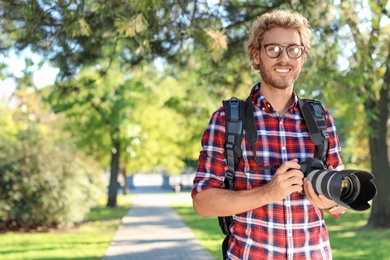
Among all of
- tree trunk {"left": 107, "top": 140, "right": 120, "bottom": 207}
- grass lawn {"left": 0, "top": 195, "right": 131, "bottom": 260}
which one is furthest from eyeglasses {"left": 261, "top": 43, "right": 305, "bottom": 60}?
tree trunk {"left": 107, "top": 140, "right": 120, "bottom": 207}

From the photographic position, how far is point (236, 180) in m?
2.53

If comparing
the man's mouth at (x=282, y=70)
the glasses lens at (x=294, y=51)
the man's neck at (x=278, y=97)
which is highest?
the glasses lens at (x=294, y=51)

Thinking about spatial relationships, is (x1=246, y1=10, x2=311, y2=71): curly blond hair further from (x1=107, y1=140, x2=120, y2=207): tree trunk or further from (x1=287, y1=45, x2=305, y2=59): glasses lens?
(x1=107, y1=140, x2=120, y2=207): tree trunk

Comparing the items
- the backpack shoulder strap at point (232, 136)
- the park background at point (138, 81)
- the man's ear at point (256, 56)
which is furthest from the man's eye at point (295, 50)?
the park background at point (138, 81)

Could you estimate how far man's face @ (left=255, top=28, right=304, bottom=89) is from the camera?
8.29ft

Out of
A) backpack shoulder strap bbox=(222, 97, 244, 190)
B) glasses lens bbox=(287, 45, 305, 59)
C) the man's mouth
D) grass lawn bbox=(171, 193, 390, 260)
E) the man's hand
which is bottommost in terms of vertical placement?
grass lawn bbox=(171, 193, 390, 260)

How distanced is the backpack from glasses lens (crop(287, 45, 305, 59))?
0.21 meters

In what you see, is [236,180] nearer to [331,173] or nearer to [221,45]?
[331,173]

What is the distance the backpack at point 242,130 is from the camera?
2467 millimetres

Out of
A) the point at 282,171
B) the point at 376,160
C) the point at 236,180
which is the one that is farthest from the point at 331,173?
the point at 376,160

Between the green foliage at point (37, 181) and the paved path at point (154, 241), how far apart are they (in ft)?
5.69

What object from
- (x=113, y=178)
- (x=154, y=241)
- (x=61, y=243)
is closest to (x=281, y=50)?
(x=154, y=241)

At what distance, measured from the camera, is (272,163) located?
2533 mm

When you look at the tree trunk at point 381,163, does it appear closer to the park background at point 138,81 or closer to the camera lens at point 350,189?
the park background at point 138,81
